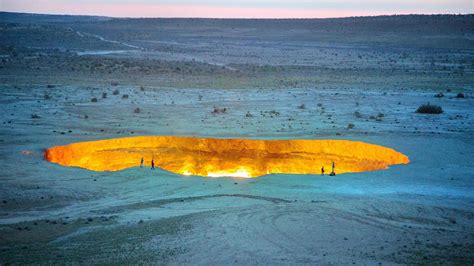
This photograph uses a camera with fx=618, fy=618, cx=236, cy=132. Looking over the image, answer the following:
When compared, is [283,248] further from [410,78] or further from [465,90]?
[410,78]

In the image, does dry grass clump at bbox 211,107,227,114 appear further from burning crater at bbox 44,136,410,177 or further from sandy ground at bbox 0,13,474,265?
burning crater at bbox 44,136,410,177

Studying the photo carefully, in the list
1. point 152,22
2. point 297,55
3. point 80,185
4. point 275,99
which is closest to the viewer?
point 80,185

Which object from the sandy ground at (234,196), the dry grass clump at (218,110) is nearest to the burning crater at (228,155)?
the sandy ground at (234,196)

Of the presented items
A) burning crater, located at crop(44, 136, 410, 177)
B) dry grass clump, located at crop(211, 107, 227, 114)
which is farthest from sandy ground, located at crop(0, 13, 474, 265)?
burning crater, located at crop(44, 136, 410, 177)

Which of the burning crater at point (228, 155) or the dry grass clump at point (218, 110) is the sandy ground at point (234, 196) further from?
the burning crater at point (228, 155)

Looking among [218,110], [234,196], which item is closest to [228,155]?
[234,196]

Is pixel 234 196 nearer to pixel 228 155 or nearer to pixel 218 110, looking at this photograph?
pixel 228 155

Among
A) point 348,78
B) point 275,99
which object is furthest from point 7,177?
point 348,78

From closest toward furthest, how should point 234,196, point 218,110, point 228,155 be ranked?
Answer: point 234,196 < point 228,155 < point 218,110
